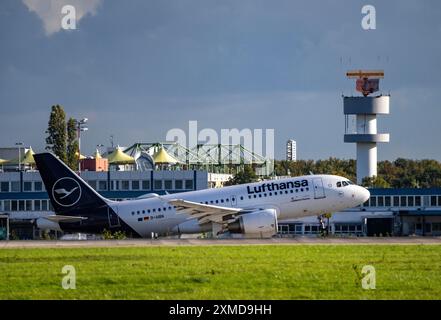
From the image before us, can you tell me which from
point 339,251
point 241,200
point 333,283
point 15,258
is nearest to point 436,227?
point 241,200

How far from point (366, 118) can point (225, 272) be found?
122 meters

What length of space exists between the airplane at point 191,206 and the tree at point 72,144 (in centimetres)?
8099

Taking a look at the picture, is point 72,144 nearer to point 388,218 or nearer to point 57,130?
point 57,130

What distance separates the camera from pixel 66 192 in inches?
2709

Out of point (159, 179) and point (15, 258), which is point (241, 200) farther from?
point (159, 179)

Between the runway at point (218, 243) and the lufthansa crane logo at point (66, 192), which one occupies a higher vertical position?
the lufthansa crane logo at point (66, 192)

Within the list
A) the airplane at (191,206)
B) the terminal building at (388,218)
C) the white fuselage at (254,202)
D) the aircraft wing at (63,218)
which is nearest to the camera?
the airplane at (191,206)

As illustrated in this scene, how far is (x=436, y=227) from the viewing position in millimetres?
105750

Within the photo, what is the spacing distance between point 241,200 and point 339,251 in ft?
61.8

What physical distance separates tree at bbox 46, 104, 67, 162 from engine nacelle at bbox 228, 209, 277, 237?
89085mm

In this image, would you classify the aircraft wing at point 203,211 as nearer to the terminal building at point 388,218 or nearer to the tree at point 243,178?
the terminal building at point 388,218

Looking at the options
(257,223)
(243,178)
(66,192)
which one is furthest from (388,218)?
(243,178)

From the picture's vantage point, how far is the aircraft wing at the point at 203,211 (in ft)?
212

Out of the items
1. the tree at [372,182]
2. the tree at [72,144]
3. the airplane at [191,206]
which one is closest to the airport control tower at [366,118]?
the tree at [372,182]
